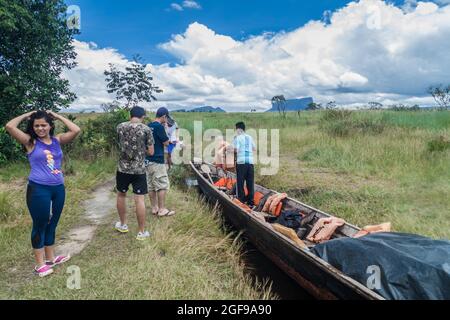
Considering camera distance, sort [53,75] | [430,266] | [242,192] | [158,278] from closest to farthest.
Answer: [430,266] → [158,278] → [242,192] → [53,75]

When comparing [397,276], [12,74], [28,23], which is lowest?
[397,276]

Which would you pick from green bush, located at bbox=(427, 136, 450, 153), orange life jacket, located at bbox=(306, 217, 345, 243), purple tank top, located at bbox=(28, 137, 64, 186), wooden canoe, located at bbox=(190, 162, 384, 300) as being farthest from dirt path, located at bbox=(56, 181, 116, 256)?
green bush, located at bbox=(427, 136, 450, 153)

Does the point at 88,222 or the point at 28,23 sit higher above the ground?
the point at 28,23

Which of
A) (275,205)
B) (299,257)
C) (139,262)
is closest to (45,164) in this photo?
(139,262)

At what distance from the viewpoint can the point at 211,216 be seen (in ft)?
20.7

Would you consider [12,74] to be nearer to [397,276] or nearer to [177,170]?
[177,170]

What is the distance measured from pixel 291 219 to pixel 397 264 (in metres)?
2.97

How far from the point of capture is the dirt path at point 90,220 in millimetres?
4898

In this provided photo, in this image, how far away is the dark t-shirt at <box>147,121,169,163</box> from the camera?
537cm

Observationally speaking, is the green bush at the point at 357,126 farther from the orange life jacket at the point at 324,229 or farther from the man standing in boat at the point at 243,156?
the orange life jacket at the point at 324,229

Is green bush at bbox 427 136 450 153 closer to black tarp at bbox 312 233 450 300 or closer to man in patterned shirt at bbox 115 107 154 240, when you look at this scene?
black tarp at bbox 312 233 450 300
